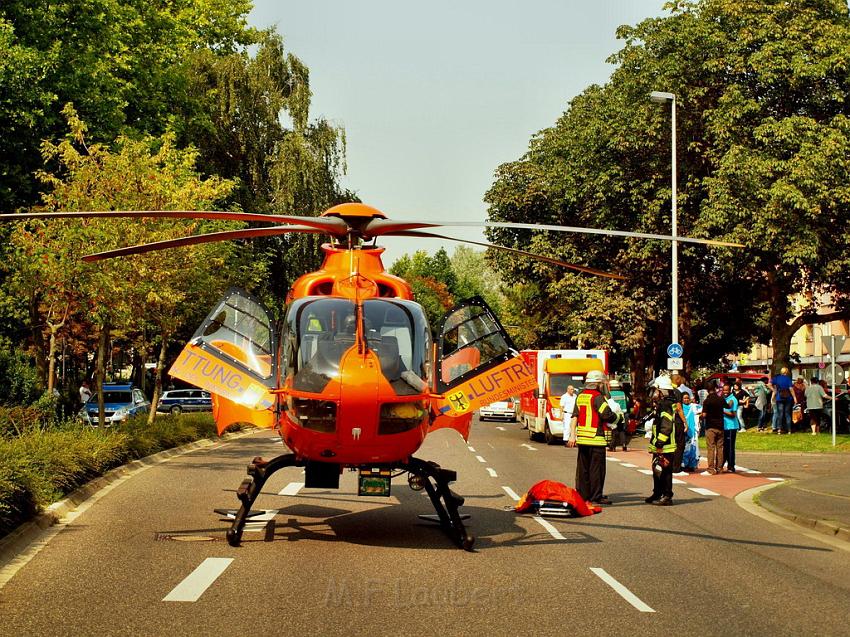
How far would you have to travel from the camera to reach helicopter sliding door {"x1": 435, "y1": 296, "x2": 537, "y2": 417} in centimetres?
1202

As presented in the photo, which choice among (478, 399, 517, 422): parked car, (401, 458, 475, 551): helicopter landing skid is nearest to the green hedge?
(401, 458, 475, 551): helicopter landing skid

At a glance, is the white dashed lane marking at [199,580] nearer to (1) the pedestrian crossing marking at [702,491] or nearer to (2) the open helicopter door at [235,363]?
(2) the open helicopter door at [235,363]

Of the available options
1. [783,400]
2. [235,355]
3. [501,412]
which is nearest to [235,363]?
[235,355]

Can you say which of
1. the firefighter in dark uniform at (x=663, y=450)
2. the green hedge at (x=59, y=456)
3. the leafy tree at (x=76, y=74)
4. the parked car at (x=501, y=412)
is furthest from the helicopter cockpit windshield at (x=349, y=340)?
the parked car at (x=501, y=412)

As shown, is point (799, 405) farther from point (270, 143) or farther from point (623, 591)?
point (623, 591)

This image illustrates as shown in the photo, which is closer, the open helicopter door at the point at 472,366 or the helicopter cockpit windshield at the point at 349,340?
the helicopter cockpit windshield at the point at 349,340

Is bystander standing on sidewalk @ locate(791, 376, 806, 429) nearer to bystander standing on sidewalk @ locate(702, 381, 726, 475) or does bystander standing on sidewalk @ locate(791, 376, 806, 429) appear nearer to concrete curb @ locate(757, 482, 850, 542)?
bystander standing on sidewalk @ locate(702, 381, 726, 475)

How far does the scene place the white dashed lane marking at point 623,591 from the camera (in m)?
8.53

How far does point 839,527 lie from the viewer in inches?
535

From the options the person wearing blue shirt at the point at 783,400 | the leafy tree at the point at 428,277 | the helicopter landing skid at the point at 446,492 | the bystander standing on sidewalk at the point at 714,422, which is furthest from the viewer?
the leafy tree at the point at 428,277

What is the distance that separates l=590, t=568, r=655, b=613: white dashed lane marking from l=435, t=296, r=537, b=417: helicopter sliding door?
95.2 inches

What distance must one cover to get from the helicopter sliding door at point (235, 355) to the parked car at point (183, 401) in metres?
40.7

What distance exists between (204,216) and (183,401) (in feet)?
144

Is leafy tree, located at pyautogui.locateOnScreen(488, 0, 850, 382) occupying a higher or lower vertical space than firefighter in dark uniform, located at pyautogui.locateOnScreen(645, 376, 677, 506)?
higher
